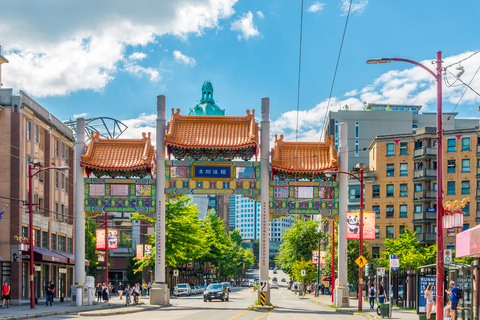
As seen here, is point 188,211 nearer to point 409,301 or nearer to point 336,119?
point 409,301

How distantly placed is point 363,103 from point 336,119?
1508cm

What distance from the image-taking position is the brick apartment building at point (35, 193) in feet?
161

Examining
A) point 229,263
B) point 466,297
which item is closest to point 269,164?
point 466,297

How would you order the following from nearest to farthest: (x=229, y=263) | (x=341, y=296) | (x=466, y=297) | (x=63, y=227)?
(x=466, y=297) → (x=341, y=296) → (x=63, y=227) → (x=229, y=263)

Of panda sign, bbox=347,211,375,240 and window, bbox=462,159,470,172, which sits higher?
window, bbox=462,159,470,172

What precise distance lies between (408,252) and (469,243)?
49.6 metres

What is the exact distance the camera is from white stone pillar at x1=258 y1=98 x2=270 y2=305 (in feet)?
137

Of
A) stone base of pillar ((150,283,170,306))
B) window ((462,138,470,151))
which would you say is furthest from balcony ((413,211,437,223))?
stone base of pillar ((150,283,170,306))

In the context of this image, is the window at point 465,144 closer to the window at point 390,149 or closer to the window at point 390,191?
the window at point 390,149

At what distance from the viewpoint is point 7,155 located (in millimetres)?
49594

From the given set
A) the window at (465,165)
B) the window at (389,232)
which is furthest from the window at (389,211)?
the window at (465,165)

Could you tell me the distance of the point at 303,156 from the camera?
44.5 m

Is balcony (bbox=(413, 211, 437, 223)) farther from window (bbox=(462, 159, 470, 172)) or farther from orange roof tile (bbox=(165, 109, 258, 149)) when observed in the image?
orange roof tile (bbox=(165, 109, 258, 149))

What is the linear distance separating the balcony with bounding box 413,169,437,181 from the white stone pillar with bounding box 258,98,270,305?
45.4m
